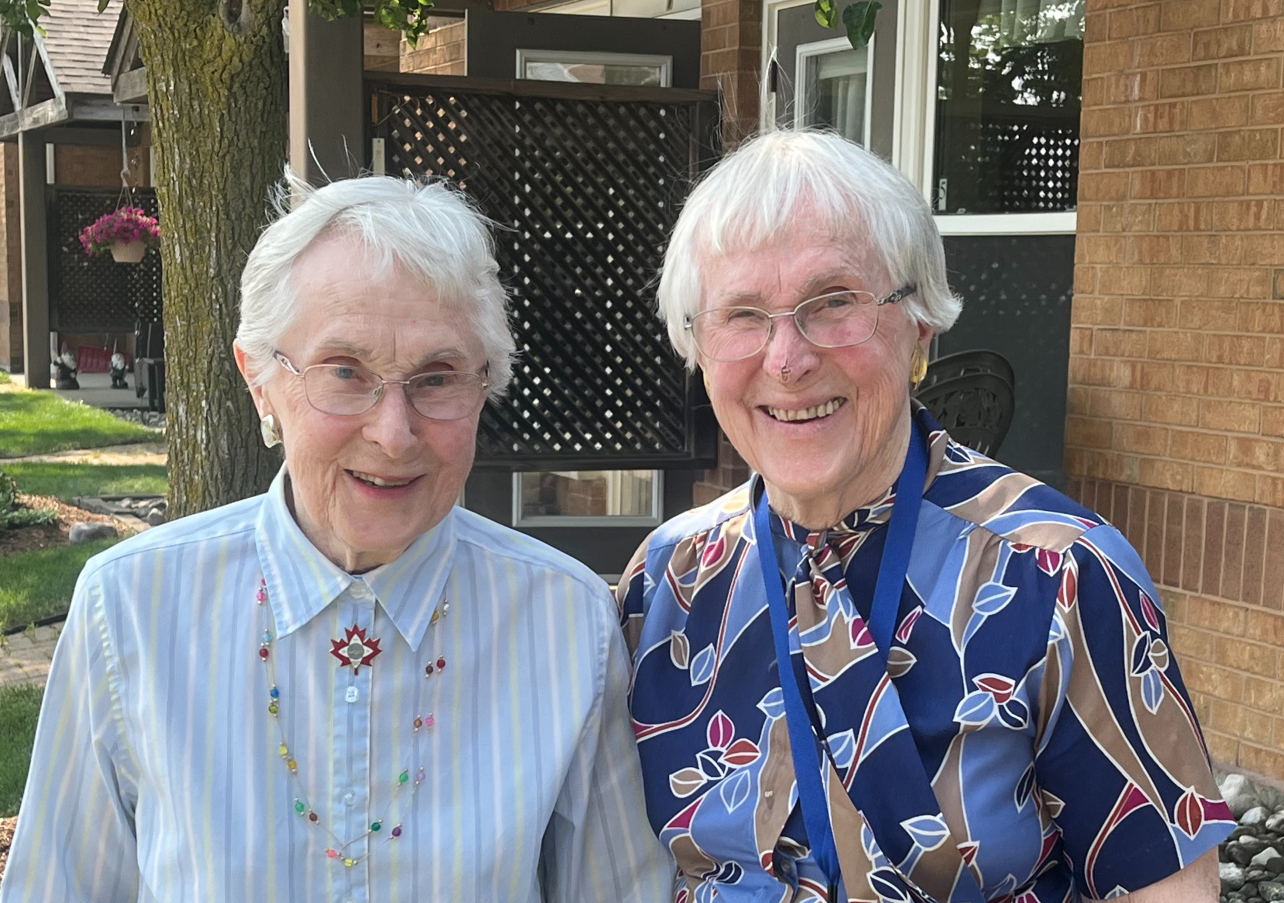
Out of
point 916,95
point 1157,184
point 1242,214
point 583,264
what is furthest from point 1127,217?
point 583,264

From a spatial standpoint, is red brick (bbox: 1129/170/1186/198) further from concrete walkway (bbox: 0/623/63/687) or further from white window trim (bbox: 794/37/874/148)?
concrete walkway (bbox: 0/623/63/687)

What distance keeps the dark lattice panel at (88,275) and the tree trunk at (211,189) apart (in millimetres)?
14074

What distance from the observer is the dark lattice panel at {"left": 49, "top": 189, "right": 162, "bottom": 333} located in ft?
57.9

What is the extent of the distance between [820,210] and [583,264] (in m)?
4.55

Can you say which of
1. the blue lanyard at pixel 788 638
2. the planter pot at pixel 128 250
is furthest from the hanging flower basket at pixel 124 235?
the blue lanyard at pixel 788 638

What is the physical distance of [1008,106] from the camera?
210 inches

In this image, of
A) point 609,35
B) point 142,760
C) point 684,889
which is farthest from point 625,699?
point 609,35

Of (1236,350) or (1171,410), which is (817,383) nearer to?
(1236,350)

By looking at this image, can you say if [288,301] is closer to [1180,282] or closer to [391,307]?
[391,307]

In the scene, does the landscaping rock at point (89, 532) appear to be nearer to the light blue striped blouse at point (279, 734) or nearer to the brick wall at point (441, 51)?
the brick wall at point (441, 51)

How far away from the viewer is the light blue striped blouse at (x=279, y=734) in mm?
1936

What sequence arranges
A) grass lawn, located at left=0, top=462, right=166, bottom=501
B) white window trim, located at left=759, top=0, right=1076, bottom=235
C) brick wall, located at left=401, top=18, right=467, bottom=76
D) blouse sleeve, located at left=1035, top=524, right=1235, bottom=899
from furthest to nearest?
grass lawn, located at left=0, top=462, right=166, bottom=501
brick wall, located at left=401, top=18, right=467, bottom=76
white window trim, located at left=759, top=0, right=1076, bottom=235
blouse sleeve, located at left=1035, top=524, right=1235, bottom=899

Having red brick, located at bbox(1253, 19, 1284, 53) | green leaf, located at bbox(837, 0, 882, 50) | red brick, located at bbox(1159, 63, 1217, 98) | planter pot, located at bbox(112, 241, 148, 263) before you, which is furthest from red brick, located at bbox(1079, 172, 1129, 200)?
planter pot, located at bbox(112, 241, 148, 263)

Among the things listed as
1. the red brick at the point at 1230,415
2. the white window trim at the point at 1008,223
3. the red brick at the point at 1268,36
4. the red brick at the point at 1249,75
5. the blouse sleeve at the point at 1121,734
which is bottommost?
the blouse sleeve at the point at 1121,734
